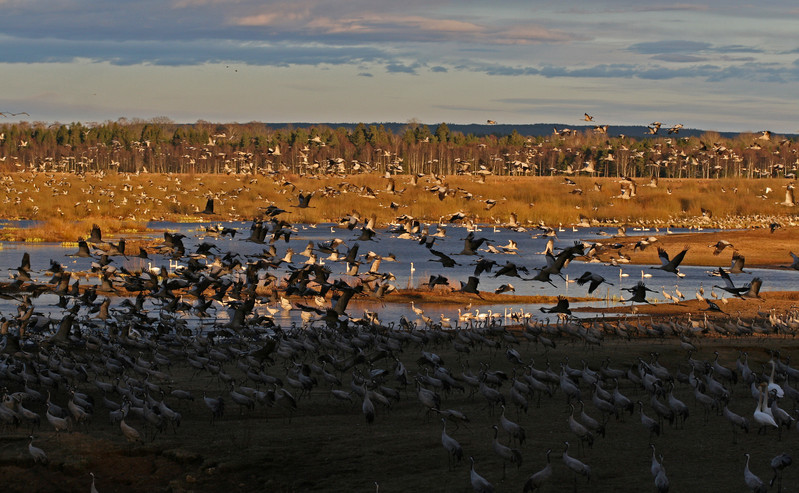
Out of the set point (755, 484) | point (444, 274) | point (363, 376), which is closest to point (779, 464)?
point (755, 484)

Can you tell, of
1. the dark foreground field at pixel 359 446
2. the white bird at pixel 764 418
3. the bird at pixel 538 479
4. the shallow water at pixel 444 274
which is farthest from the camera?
the shallow water at pixel 444 274

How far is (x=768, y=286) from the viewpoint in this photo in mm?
57625

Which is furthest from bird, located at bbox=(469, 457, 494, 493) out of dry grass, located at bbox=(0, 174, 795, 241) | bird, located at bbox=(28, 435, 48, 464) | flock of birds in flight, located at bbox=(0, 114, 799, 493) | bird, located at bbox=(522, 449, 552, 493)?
dry grass, located at bbox=(0, 174, 795, 241)

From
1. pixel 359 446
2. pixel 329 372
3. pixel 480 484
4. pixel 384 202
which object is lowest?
pixel 384 202

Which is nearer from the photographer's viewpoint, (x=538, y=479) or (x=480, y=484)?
(x=480, y=484)

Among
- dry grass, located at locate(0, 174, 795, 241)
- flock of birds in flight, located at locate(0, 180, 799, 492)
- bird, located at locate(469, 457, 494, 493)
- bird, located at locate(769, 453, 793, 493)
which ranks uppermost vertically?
bird, located at locate(769, 453, 793, 493)

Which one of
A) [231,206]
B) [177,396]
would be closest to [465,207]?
[231,206]

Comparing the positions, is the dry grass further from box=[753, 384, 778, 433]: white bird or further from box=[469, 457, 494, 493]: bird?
box=[469, 457, 494, 493]: bird

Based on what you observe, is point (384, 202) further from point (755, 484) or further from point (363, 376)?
point (755, 484)

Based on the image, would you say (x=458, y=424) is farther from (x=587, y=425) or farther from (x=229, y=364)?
(x=229, y=364)

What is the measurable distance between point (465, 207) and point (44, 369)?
100 metres

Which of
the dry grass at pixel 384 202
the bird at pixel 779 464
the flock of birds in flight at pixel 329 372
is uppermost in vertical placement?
the bird at pixel 779 464

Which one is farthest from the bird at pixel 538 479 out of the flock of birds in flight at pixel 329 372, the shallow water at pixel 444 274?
the shallow water at pixel 444 274

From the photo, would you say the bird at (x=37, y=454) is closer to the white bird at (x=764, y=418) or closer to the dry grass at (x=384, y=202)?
the white bird at (x=764, y=418)
